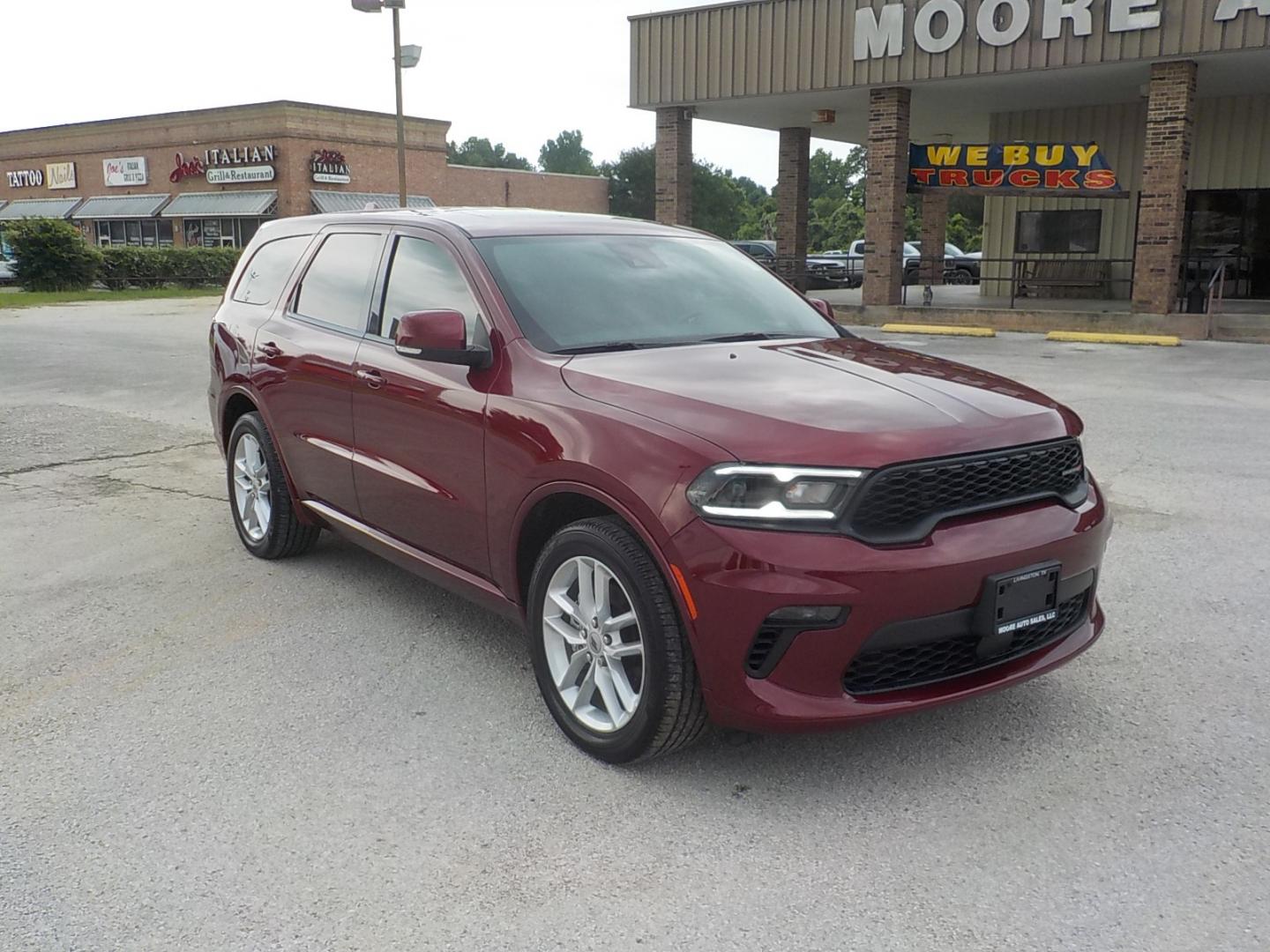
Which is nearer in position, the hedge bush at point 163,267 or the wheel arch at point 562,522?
the wheel arch at point 562,522

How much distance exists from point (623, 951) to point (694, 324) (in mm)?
2457

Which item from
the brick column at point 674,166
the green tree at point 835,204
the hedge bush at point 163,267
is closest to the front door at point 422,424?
the brick column at point 674,166

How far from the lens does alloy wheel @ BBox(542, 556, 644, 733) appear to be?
11.4 feet

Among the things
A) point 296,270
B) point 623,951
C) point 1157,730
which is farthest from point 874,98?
point 623,951

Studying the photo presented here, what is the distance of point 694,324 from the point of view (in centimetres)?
438

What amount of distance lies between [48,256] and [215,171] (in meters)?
18.6

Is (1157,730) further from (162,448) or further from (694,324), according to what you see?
(162,448)

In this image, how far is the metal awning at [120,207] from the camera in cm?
5300

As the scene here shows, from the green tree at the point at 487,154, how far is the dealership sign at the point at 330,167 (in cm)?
8388

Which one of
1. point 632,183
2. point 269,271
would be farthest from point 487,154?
point 269,271

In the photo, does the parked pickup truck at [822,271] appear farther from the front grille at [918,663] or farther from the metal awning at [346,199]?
the front grille at [918,663]

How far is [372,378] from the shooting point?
4609mm

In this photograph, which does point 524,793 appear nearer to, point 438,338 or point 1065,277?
point 438,338

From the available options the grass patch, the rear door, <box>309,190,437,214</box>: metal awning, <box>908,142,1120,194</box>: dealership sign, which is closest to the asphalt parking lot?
the rear door
